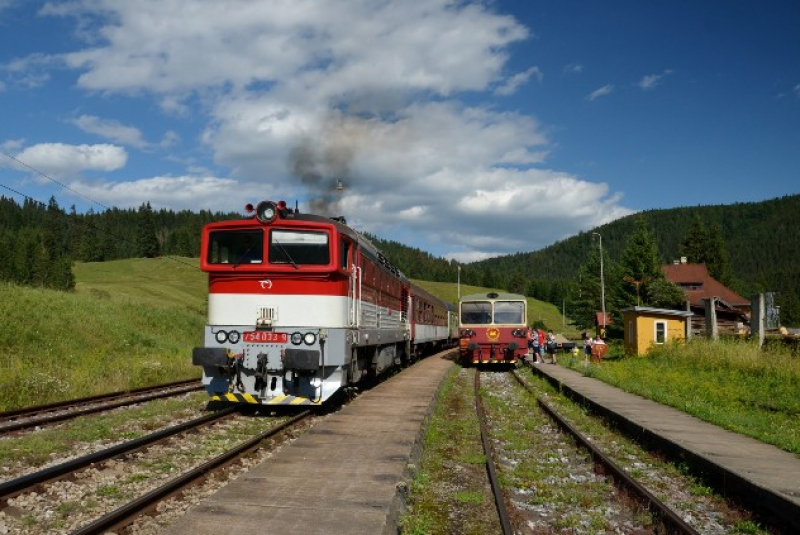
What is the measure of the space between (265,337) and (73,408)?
4.70 meters

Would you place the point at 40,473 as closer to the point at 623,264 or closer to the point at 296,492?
the point at 296,492

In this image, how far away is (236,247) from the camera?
12.0 metres

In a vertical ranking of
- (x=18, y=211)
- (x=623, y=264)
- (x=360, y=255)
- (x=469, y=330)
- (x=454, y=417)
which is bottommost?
(x=454, y=417)

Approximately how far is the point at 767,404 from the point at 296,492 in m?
11.8

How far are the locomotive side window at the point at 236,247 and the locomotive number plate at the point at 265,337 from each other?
1.35 meters

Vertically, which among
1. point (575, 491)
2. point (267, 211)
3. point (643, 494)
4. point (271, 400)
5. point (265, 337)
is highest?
point (267, 211)

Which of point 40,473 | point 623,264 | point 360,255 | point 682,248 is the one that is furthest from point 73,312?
point 682,248

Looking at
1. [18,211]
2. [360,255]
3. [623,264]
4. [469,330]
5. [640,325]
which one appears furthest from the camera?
[18,211]

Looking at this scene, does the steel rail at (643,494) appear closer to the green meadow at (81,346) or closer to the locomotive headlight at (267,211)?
the locomotive headlight at (267,211)

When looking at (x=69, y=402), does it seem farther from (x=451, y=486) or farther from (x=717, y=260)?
(x=717, y=260)

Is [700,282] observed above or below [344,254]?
above

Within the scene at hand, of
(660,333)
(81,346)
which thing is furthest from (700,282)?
(81,346)

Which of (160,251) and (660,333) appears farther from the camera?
(160,251)

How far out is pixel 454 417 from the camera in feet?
42.5
